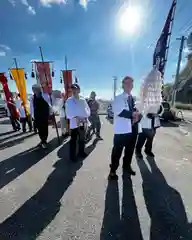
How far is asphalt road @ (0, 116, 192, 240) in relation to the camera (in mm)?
1997

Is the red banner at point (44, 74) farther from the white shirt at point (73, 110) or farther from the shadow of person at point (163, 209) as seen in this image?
the shadow of person at point (163, 209)

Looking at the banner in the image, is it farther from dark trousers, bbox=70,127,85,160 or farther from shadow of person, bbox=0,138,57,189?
shadow of person, bbox=0,138,57,189

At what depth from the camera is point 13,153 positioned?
190 inches

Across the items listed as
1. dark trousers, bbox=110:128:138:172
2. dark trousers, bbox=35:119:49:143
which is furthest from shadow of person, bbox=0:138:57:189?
dark trousers, bbox=110:128:138:172

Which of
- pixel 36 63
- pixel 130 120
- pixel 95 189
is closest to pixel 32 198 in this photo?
pixel 95 189

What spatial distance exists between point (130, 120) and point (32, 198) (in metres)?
1.88

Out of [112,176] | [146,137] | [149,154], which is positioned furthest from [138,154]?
[112,176]

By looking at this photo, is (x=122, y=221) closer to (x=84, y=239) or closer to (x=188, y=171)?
(x=84, y=239)

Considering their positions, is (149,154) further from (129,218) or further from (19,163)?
(19,163)

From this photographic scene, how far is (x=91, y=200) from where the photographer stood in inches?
102

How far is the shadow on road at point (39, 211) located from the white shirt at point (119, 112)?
1215 millimetres

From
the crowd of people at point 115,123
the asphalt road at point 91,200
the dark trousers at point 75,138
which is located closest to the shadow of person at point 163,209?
the asphalt road at point 91,200

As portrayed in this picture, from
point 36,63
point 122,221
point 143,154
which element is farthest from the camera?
point 36,63

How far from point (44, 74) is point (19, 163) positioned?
3.61 metres
